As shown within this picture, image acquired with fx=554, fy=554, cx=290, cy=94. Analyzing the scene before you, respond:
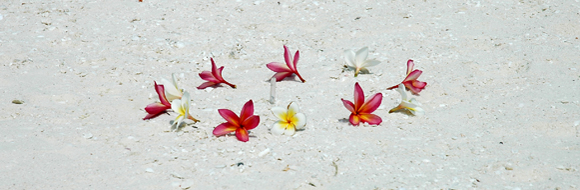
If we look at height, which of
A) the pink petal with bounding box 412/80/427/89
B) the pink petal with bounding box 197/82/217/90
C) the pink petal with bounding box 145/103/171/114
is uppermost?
the pink petal with bounding box 412/80/427/89

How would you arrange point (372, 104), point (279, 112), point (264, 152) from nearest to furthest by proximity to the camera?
point (264, 152) < point (279, 112) < point (372, 104)

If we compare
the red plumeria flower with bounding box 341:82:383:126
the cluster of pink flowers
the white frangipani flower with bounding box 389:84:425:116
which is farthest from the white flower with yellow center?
the white frangipani flower with bounding box 389:84:425:116

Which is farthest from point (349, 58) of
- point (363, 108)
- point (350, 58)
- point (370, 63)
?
point (363, 108)

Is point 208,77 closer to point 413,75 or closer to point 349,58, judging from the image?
point 349,58

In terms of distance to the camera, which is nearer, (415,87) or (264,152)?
(264,152)

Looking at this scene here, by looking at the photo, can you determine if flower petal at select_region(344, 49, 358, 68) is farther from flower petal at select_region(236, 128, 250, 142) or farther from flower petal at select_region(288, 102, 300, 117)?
flower petal at select_region(236, 128, 250, 142)

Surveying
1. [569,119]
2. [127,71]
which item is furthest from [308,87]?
[569,119]
